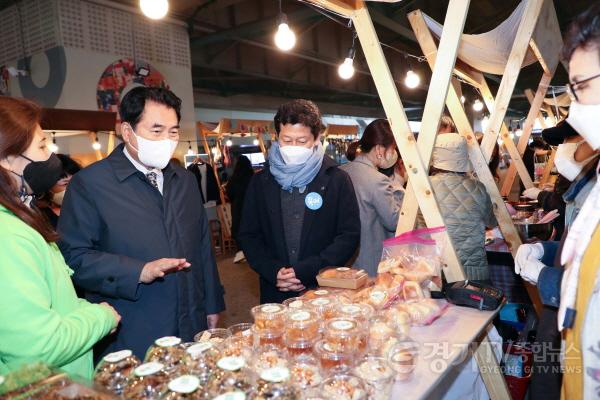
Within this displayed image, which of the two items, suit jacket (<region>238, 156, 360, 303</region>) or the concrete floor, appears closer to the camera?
suit jacket (<region>238, 156, 360, 303</region>)

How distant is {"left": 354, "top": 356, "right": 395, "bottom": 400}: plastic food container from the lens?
1144 millimetres

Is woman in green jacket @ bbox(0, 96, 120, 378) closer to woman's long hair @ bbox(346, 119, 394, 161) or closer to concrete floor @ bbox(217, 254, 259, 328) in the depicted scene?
woman's long hair @ bbox(346, 119, 394, 161)

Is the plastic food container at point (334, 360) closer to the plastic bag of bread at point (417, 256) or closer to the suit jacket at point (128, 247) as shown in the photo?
the plastic bag of bread at point (417, 256)

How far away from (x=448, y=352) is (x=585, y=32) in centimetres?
114

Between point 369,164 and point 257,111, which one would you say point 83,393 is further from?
point 257,111

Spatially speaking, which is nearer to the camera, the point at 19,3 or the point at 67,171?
the point at 67,171

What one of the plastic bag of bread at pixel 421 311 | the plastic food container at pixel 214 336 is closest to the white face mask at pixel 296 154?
the plastic bag of bread at pixel 421 311

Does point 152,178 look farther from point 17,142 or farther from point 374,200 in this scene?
point 374,200

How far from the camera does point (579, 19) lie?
127 centimetres

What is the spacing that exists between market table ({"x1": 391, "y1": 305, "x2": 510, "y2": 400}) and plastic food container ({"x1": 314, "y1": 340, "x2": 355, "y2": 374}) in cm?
16

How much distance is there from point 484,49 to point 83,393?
14.8 ft

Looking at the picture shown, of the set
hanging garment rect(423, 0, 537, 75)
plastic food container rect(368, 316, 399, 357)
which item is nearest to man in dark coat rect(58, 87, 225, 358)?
plastic food container rect(368, 316, 399, 357)

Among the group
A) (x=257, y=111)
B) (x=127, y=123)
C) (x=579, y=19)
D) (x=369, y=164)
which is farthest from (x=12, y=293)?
(x=257, y=111)

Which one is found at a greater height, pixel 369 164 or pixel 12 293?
pixel 369 164
